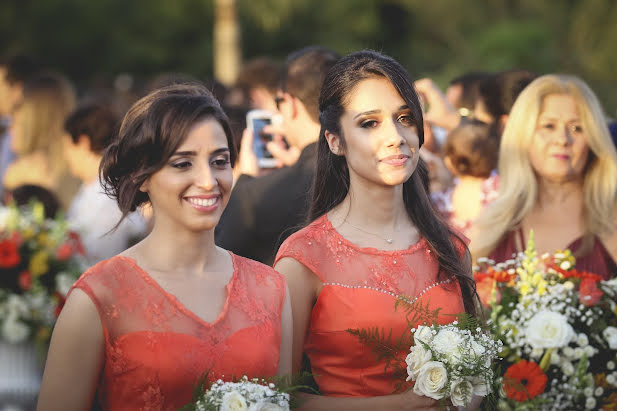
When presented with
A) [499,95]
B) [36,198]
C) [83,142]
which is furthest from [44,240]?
[499,95]

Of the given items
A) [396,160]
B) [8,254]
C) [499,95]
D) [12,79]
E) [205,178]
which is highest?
[12,79]

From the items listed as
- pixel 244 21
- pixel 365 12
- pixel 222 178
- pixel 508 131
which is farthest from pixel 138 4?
pixel 222 178

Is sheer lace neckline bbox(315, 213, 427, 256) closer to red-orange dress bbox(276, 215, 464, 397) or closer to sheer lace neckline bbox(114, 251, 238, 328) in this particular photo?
red-orange dress bbox(276, 215, 464, 397)

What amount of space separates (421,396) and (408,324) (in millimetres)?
279

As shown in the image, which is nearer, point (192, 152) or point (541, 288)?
point (192, 152)

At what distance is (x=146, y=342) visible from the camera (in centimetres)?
317

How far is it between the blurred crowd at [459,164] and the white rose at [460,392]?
1290mm

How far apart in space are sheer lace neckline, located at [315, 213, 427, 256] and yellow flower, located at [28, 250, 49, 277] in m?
3.11

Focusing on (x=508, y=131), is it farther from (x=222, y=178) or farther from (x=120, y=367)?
(x=120, y=367)

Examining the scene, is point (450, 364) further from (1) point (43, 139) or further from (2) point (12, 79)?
(2) point (12, 79)

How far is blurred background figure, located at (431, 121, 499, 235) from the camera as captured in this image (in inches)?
252

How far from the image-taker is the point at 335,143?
159 inches

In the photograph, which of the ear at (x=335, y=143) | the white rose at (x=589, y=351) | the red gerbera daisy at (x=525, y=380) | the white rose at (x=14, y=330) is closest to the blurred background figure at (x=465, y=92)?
the white rose at (x=589, y=351)

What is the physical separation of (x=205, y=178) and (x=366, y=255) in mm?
887
